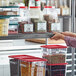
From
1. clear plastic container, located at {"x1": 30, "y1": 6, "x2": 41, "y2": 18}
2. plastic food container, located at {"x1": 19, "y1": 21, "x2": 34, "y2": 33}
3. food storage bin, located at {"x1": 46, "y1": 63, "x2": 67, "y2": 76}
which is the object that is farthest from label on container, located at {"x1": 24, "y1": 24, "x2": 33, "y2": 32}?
food storage bin, located at {"x1": 46, "y1": 63, "x2": 67, "y2": 76}

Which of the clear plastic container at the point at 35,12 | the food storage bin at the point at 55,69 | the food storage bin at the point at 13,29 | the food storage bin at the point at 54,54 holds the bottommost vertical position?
the food storage bin at the point at 55,69

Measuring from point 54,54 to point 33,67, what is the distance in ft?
1.19

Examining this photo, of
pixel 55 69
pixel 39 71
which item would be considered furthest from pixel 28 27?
pixel 55 69

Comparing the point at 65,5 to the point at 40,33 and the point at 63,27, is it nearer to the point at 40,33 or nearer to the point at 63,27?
the point at 63,27

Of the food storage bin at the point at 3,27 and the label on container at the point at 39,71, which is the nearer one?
the food storage bin at the point at 3,27

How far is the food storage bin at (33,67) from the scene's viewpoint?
2.89 m

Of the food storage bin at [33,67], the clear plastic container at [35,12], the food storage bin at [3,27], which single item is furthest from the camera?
the clear plastic container at [35,12]

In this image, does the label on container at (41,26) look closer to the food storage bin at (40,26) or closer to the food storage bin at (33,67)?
the food storage bin at (40,26)

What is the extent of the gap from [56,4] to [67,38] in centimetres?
293

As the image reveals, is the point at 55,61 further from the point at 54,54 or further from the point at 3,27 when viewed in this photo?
the point at 3,27

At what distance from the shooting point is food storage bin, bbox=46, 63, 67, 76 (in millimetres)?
3123

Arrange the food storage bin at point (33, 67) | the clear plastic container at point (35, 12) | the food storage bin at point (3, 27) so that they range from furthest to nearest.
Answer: the clear plastic container at point (35, 12) < the food storage bin at point (33, 67) < the food storage bin at point (3, 27)

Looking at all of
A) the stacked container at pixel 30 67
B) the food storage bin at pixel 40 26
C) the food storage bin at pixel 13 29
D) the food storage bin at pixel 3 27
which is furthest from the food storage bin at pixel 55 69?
the food storage bin at pixel 3 27

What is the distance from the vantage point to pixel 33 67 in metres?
2.90
